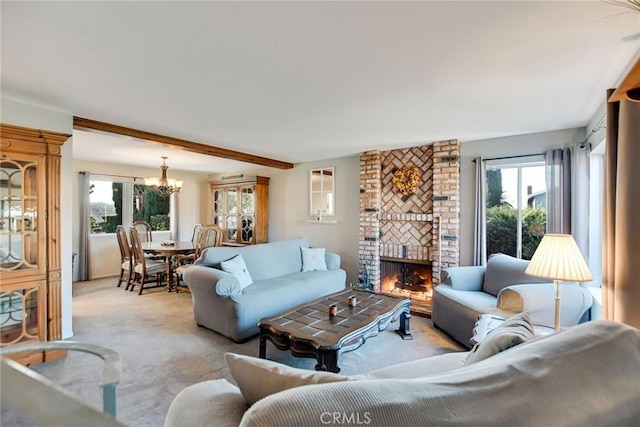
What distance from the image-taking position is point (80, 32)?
1667mm

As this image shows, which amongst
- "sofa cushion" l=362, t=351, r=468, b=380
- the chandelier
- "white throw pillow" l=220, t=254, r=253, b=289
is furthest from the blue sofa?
the chandelier

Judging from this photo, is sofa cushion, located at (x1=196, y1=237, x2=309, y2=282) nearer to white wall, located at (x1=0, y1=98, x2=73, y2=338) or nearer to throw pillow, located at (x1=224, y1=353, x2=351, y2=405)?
white wall, located at (x1=0, y1=98, x2=73, y2=338)

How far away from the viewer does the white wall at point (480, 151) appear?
3.64 metres

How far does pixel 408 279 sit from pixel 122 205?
228 inches

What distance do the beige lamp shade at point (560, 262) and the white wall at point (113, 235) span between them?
22.7 feet

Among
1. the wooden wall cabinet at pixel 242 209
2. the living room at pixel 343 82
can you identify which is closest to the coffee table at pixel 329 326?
the living room at pixel 343 82

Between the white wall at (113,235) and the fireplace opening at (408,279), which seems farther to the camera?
the white wall at (113,235)

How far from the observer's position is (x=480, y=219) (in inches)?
158

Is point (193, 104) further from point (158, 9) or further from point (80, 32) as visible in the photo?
point (158, 9)

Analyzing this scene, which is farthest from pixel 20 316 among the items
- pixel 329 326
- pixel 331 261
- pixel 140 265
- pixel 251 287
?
pixel 331 261

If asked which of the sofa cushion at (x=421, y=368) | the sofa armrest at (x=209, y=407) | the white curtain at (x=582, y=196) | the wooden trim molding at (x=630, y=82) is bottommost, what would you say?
the sofa cushion at (x=421, y=368)

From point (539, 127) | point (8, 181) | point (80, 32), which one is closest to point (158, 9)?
point (80, 32)

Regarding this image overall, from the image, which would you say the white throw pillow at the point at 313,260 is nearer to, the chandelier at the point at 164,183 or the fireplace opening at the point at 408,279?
the fireplace opening at the point at 408,279

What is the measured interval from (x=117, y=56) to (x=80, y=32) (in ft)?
0.83
